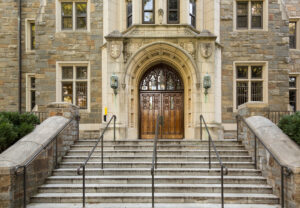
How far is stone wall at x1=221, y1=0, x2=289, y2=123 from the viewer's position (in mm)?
11516

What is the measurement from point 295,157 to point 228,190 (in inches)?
66.1

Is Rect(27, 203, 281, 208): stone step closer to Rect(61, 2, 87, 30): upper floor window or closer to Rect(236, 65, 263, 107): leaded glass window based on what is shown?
Rect(236, 65, 263, 107): leaded glass window

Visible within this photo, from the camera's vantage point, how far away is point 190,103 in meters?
10.5

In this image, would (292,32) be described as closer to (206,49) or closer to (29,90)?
(206,49)

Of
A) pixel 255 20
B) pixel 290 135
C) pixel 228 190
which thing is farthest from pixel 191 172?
pixel 255 20

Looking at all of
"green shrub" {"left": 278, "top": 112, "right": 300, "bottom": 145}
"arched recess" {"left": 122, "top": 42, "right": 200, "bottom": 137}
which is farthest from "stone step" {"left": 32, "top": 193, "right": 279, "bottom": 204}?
"arched recess" {"left": 122, "top": 42, "right": 200, "bottom": 137}

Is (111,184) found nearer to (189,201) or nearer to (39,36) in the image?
(189,201)

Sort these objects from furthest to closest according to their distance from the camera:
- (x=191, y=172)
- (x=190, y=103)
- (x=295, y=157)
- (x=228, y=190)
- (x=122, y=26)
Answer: (x=122, y=26) < (x=190, y=103) < (x=191, y=172) < (x=228, y=190) < (x=295, y=157)

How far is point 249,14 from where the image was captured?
11.8 metres

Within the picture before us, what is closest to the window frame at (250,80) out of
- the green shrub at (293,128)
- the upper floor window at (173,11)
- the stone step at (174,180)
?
the upper floor window at (173,11)

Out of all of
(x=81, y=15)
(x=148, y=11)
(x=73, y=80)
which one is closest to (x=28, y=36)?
(x=81, y=15)

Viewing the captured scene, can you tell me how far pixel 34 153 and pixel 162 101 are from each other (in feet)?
20.3

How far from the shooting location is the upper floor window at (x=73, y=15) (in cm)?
1202

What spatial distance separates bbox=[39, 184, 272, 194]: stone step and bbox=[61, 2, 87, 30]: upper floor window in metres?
7.94
